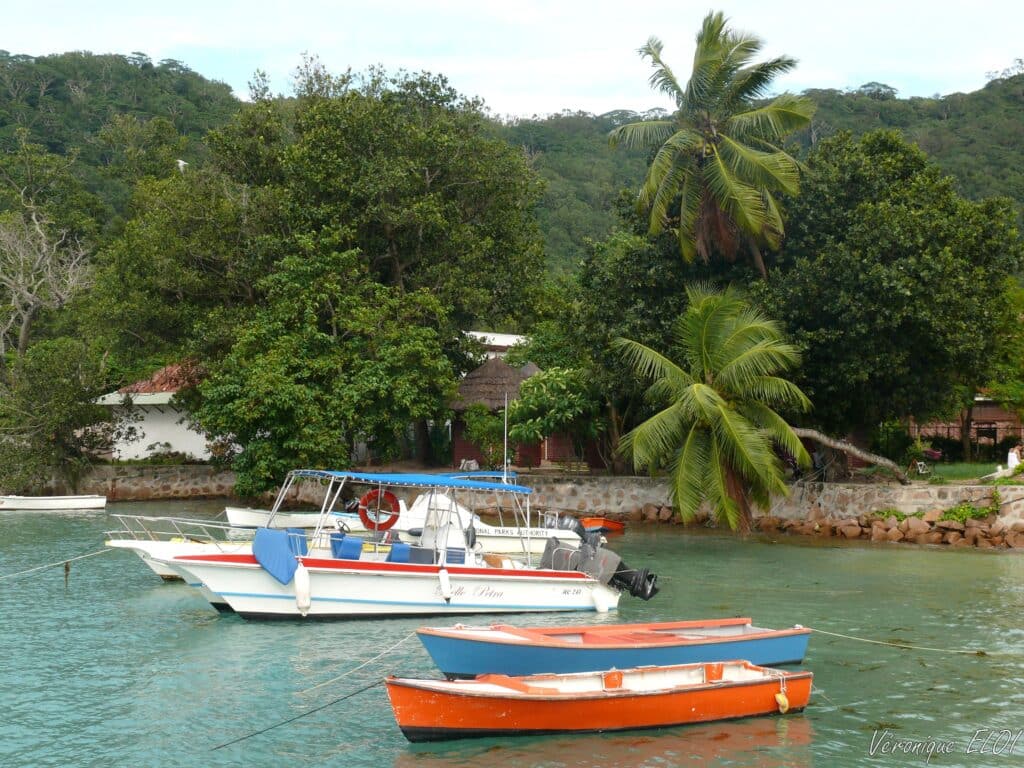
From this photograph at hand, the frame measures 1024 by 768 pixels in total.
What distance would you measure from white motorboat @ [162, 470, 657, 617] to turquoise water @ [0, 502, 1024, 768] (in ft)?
1.36

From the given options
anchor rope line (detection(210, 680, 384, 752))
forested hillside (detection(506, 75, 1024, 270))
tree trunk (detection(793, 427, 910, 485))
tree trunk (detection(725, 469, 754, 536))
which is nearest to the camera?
anchor rope line (detection(210, 680, 384, 752))

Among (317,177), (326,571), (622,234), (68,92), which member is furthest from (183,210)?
(68,92)

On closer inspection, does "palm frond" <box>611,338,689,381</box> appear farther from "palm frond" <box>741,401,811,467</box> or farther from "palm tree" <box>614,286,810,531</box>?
"palm frond" <box>741,401,811,467</box>

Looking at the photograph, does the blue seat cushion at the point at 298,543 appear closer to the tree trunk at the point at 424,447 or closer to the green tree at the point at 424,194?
the green tree at the point at 424,194

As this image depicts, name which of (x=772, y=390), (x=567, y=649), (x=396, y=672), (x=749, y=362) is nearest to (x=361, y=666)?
(x=396, y=672)

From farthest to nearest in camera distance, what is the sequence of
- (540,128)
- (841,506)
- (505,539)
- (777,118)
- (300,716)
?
(540,128) < (841,506) < (777,118) < (505,539) < (300,716)

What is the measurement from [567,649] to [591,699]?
30.2 inches

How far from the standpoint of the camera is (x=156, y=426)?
48.8m

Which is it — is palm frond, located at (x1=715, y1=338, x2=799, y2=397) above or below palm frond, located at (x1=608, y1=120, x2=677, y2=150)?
below

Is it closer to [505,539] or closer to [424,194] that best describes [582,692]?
[505,539]

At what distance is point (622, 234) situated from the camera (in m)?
42.8

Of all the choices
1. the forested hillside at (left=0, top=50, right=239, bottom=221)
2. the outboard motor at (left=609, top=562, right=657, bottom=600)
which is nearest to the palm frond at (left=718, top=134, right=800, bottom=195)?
the outboard motor at (left=609, top=562, right=657, bottom=600)

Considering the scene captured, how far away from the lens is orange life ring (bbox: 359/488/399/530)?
23219 mm

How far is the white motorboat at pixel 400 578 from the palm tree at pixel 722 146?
504 inches
